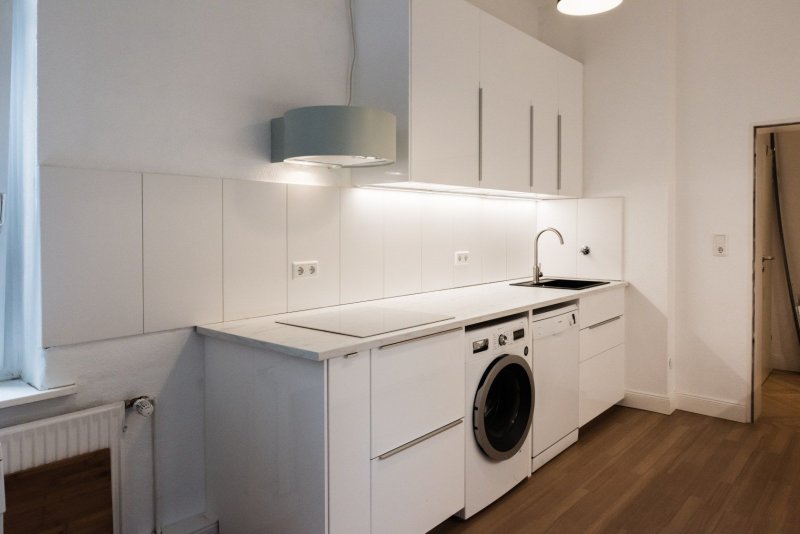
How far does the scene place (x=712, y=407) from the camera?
3490mm

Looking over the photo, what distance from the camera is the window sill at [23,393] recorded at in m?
1.65

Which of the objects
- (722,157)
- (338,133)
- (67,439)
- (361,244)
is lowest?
(67,439)

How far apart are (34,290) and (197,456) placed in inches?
32.8

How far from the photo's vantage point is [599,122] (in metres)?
3.73

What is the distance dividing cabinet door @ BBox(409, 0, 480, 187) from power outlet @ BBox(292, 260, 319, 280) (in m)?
0.57

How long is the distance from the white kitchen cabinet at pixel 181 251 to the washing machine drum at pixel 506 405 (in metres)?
1.14

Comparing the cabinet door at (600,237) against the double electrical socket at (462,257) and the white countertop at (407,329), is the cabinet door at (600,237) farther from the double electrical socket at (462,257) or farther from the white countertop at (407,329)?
the double electrical socket at (462,257)

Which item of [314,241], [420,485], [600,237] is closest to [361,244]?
[314,241]

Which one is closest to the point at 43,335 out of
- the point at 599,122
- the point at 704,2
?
the point at 599,122

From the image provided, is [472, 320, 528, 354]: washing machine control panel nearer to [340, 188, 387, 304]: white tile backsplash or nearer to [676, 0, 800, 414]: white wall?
[340, 188, 387, 304]: white tile backsplash

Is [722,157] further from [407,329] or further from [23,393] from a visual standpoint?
[23,393]

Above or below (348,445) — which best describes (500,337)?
above

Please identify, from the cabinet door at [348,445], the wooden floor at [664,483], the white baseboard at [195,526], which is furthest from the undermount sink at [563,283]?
the white baseboard at [195,526]

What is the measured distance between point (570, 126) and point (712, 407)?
1.94 meters
